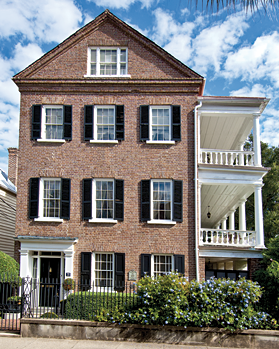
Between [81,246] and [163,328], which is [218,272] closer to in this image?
[81,246]

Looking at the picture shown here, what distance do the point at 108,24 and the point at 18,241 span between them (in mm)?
11658

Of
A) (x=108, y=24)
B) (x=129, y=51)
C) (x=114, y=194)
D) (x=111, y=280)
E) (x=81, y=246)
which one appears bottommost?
(x=111, y=280)

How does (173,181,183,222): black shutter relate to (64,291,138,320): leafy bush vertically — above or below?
above

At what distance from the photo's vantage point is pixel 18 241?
17016mm

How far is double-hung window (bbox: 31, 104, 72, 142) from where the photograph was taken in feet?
56.7

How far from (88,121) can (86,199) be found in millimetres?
3799

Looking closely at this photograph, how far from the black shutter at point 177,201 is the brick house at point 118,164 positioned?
6cm

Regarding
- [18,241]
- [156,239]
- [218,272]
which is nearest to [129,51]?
[156,239]

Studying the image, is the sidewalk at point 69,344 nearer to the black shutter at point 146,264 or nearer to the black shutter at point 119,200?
the black shutter at point 146,264

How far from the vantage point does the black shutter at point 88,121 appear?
1717 centimetres

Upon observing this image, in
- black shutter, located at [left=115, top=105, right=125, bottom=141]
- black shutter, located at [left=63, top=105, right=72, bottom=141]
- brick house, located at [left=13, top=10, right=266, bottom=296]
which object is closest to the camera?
brick house, located at [left=13, top=10, right=266, bottom=296]

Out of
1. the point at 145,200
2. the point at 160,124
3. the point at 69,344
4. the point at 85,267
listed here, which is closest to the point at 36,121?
the point at 160,124

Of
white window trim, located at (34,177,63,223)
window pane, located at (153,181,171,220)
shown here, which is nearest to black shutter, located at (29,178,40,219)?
white window trim, located at (34,177,63,223)

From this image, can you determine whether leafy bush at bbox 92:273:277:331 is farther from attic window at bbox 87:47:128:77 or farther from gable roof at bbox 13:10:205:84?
attic window at bbox 87:47:128:77
